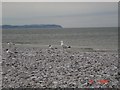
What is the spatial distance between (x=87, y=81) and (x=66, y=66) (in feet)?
11.6

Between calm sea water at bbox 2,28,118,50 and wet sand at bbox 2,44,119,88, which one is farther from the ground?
calm sea water at bbox 2,28,118,50

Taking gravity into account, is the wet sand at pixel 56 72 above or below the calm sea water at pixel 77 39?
below

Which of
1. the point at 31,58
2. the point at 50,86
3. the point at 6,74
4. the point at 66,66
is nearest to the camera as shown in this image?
the point at 50,86

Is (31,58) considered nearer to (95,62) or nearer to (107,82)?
(95,62)

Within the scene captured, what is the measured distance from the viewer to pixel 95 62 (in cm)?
1936

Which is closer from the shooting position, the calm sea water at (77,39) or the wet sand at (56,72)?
the wet sand at (56,72)

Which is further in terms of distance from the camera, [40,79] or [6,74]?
[6,74]

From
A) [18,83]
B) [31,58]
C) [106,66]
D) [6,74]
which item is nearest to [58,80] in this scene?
[18,83]

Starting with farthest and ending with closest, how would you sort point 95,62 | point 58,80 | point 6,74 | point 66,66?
point 95,62 < point 66,66 < point 6,74 < point 58,80

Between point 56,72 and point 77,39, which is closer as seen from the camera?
point 56,72

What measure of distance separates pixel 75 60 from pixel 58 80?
18.1ft

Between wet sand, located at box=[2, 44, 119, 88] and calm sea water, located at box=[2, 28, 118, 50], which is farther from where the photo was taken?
calm sea water, located at box=[2, 28, 118, 50]

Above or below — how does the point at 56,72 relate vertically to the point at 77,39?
below

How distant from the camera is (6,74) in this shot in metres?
15.8
